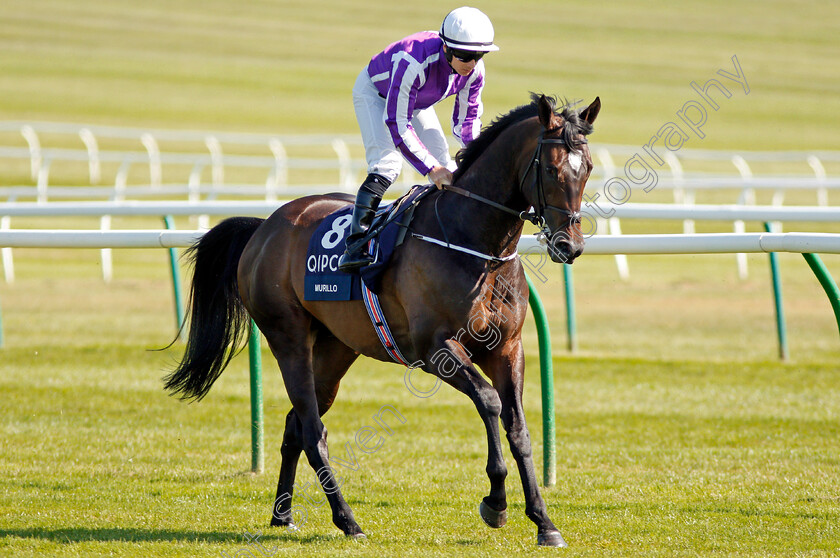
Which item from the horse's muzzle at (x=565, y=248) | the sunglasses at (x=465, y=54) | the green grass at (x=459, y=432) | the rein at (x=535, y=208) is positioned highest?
the sunglasses at (x=465, y=54)

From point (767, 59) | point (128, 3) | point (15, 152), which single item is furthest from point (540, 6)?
point (15, 152)

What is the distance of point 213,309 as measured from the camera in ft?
18.1

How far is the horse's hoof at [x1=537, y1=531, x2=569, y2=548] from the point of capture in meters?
4.28

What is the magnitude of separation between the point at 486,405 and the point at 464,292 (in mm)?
468

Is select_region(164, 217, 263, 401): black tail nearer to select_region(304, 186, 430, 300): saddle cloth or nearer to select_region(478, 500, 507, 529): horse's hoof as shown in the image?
select_region(304, 186, 430, 300): saddle cloth

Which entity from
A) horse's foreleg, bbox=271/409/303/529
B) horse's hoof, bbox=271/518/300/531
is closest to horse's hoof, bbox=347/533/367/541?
horse's hoof, bbox=271/518/300/531

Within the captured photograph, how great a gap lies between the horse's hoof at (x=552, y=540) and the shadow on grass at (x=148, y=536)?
83 centimetres

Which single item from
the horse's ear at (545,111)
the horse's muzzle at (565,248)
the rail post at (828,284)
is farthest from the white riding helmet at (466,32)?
the rail post at (828,284)

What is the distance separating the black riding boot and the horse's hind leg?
0.63m

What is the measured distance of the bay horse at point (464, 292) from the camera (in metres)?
4.23

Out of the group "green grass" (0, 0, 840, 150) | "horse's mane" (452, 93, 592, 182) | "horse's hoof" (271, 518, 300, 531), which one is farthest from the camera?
"green grass" (0, 0, 840, 150)

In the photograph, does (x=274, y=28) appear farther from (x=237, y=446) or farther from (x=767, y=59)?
(x=237, y=446)

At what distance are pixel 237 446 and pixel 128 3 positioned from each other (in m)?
46.2

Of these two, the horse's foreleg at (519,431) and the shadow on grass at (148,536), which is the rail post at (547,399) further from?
the shadow on grass at (148,536)
